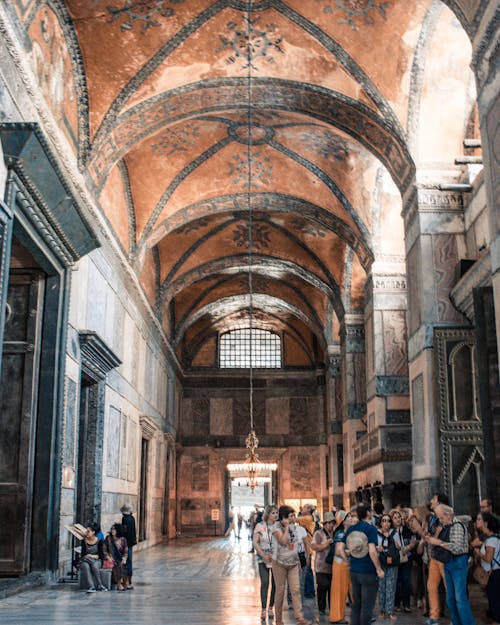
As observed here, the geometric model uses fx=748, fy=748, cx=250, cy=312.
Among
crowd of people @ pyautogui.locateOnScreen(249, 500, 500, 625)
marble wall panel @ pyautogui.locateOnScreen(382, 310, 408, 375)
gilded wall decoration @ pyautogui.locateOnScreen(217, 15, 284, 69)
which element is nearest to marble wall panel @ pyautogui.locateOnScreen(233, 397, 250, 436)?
marble wall panel @ pyautogui.locateOnScreen(382, 310, 408, 375)

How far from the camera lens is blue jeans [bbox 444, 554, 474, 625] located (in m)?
5.78

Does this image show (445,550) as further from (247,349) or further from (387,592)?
(247,349)

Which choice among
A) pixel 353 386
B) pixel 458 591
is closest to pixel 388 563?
pixel 458 591

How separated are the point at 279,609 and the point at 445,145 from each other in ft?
26.6

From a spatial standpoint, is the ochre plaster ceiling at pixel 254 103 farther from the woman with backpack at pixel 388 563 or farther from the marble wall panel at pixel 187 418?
the marble wall panel at pixel 187 418

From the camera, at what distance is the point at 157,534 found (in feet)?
70.1

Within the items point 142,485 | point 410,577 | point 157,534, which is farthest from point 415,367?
point 157,534

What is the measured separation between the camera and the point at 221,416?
28.6m

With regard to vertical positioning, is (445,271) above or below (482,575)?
above

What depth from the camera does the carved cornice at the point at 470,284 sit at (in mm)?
9656

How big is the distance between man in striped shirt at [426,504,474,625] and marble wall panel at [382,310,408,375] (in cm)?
962

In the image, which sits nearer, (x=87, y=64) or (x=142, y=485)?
(x=87, y=64)

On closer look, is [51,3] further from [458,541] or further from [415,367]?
[458,541]

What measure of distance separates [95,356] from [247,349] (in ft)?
58.7
